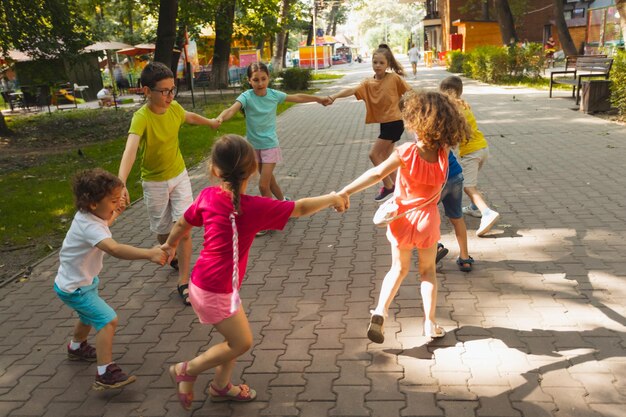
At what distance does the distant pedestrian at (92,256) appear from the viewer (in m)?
3.20

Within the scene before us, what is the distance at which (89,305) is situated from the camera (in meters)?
3.33

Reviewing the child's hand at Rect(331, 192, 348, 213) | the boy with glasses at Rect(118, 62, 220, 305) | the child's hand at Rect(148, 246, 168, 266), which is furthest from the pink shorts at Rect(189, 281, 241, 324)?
the boy with glasses at Rect(118, 62, 220, 305)

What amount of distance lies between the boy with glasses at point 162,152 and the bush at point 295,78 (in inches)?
831

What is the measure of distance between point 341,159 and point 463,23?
115ft

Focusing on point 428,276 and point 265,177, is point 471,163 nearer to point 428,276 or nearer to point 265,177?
point 265,177

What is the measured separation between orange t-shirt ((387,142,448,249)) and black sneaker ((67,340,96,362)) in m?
2.16

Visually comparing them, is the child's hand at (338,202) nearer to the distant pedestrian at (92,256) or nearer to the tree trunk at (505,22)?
the distant pedestrian at (92,256)

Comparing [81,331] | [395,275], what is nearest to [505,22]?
[395,275]

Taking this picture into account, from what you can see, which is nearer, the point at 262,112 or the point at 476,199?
the point at 476,199

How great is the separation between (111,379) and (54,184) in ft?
22.4

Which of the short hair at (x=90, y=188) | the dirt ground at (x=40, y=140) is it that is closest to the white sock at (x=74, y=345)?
the short hair at (x=90, y=188)

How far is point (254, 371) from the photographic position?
351cm

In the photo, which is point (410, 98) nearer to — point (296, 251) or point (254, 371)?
point (254, 371)

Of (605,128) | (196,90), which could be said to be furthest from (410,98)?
(196,90)
